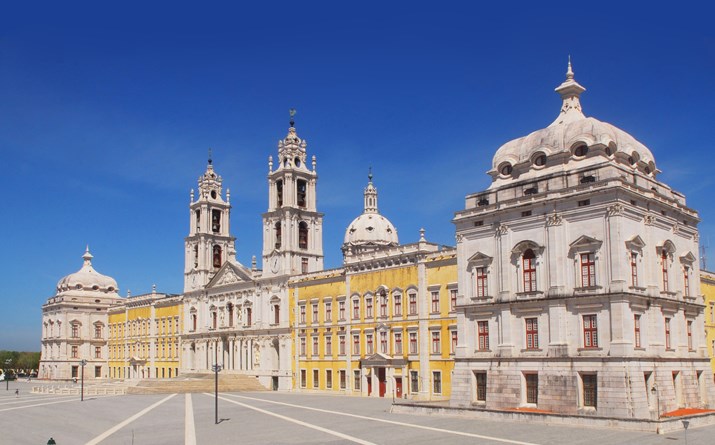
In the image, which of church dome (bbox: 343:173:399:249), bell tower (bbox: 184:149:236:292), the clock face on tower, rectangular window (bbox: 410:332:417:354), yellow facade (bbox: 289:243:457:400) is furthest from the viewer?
church dome (bbox: 343:173:399:249)

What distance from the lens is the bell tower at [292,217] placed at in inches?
3019

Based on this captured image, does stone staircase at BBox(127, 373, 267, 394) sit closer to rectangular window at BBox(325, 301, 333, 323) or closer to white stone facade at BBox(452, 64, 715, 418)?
rectangular window at BBox(325, 301, 333, 323)

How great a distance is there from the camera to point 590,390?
127 feet

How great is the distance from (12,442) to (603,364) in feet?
90.6

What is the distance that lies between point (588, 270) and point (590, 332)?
3.10m

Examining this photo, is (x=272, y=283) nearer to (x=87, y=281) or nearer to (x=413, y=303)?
(x=413, y=303)

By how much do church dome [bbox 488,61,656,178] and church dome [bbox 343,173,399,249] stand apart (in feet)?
181

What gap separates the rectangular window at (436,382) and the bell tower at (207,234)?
39022 mm

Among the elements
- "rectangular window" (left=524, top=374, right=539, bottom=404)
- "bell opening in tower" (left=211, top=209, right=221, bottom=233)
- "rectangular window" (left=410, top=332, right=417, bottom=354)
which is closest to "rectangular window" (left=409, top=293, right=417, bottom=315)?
"rectangular window" (left=410, top=332, right=417, bottom=354)

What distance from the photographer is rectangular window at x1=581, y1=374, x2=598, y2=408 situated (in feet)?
125

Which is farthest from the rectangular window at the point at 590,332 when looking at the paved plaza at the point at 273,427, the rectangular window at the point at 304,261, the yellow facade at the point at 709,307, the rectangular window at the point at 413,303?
the rectangular window at the point at 304,261

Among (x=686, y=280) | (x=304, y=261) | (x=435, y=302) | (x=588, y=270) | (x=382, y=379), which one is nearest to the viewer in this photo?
(x=588, y=270)

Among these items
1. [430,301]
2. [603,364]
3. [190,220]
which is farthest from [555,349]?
[190,220]

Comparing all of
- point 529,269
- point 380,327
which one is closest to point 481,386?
point 529,269
